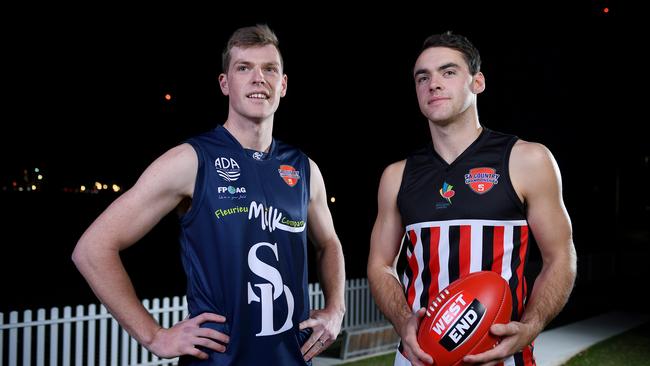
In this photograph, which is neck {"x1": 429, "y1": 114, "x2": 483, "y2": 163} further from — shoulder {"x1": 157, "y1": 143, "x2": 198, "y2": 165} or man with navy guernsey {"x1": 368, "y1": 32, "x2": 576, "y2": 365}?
shoulder {"x1": 157, "y1": 143, "x2": 198, "y2": 165}

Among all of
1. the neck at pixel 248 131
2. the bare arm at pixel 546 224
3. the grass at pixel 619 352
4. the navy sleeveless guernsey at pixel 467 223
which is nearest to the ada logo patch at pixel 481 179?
the navy sleeveless guernsey at pixel 467 223

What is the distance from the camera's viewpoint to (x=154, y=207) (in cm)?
279

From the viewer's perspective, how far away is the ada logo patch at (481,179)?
3062 millimetres

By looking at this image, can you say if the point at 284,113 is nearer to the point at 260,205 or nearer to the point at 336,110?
the point at 336,110

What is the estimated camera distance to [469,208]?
3.06 m

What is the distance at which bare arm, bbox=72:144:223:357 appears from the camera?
8.55ft

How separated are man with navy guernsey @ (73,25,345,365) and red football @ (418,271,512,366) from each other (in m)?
0.70

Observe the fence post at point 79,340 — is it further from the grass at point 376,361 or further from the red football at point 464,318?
the red football at point 464,318

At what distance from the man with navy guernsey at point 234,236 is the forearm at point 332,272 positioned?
7 centimetres

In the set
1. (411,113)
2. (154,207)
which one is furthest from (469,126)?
(411,113)

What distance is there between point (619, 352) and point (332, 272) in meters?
7.76

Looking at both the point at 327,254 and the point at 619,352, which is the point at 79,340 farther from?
the point at 619,352

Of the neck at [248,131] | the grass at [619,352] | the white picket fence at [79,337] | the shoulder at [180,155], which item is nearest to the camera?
the shoulder at [180,155]

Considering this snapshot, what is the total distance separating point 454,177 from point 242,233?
1202 mm
